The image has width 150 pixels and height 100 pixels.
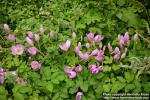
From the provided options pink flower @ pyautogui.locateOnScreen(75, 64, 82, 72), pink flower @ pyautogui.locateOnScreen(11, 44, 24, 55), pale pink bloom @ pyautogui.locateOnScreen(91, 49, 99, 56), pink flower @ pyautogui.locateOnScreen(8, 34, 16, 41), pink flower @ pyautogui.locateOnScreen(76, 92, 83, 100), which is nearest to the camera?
pink flower @ pyautogui.locateOnScreen(76, 92, 83, 100)

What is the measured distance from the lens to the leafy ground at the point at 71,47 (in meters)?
3.28

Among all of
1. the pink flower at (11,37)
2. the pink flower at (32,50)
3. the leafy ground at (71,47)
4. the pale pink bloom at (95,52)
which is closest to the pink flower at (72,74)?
the leafy ground at (71,47)

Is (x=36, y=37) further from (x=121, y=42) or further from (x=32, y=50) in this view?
(x=121, y=42)

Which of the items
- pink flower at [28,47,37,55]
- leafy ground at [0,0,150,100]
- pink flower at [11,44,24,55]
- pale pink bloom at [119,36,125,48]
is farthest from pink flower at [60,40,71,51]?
pale pink bloom at [119,36,125,48]

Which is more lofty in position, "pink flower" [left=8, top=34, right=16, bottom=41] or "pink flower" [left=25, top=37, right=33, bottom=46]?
"pink flower" [left=8, top=34, right=16, bottom=41]

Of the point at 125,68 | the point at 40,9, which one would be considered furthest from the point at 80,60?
the point at 40,9

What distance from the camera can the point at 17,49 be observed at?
11.8ft

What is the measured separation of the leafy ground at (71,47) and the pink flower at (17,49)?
0.05 metres

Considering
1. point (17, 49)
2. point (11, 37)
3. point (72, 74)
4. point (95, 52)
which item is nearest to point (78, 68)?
point (72, 74)

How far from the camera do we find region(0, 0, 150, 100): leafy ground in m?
3.28

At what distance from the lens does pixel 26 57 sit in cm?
370

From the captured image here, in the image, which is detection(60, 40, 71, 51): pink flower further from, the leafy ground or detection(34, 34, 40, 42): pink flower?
detection(34, 34, 40, 42): pink flower

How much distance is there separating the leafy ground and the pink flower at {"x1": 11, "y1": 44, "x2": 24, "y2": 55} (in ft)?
0.15

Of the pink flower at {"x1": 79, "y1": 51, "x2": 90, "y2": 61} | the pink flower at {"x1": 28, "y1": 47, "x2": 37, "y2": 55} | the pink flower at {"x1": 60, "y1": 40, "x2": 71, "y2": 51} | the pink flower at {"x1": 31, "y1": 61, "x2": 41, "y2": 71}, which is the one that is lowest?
the pink flower at {"x1": 31, "y1": 61, "x2": 41, "y2": 71}
